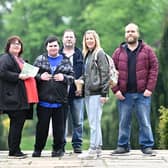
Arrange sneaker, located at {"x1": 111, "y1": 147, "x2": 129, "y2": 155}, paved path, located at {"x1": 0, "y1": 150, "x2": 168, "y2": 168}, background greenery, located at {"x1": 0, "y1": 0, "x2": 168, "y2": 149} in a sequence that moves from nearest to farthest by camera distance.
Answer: paved path, located at {"x1": 0, "y1": 150, "x2": 168, "y2": 168}, sneaker, located at {"x1": 111, "y1": 147, "x2": 129, "y2": 155}, background greenery, located at {"x1": 0, "y1": 0, "x2": 168, "y2": 149}

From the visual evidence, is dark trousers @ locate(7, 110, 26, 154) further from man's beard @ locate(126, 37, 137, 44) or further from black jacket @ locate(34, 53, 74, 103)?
man's beard @ locate(126, 37, 137, 44)

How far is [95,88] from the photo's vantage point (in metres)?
8.38

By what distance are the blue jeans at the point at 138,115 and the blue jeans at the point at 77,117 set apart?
2.01 ft

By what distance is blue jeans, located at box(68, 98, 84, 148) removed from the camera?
905 centimetres

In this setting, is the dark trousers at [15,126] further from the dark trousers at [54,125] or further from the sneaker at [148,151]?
the sneaker at [148,151]

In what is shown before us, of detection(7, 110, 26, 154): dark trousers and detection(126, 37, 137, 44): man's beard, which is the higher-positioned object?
detection(126, 37, 137, 44): man's beard

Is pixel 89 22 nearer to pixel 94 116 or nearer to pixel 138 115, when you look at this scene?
pixel 138 115

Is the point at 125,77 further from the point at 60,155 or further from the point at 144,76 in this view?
the point at 60,155

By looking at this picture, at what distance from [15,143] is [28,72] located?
3.46ft

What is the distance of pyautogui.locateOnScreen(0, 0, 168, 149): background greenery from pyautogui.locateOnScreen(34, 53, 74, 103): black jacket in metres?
6.40

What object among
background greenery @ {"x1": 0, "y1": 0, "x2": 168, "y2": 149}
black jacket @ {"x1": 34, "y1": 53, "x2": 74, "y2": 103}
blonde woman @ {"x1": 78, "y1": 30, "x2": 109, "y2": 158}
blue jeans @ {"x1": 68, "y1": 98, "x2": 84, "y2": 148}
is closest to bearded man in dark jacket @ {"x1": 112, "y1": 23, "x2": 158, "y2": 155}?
blonde woman @ {"x1": 78, "y1": 30, "x2": 109, "y2": 158}

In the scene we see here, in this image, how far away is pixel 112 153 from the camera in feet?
29.4

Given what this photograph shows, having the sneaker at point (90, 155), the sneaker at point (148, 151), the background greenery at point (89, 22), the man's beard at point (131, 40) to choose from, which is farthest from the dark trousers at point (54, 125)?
the background greenery at point (89, 22)

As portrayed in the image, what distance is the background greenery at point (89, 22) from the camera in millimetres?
21272
